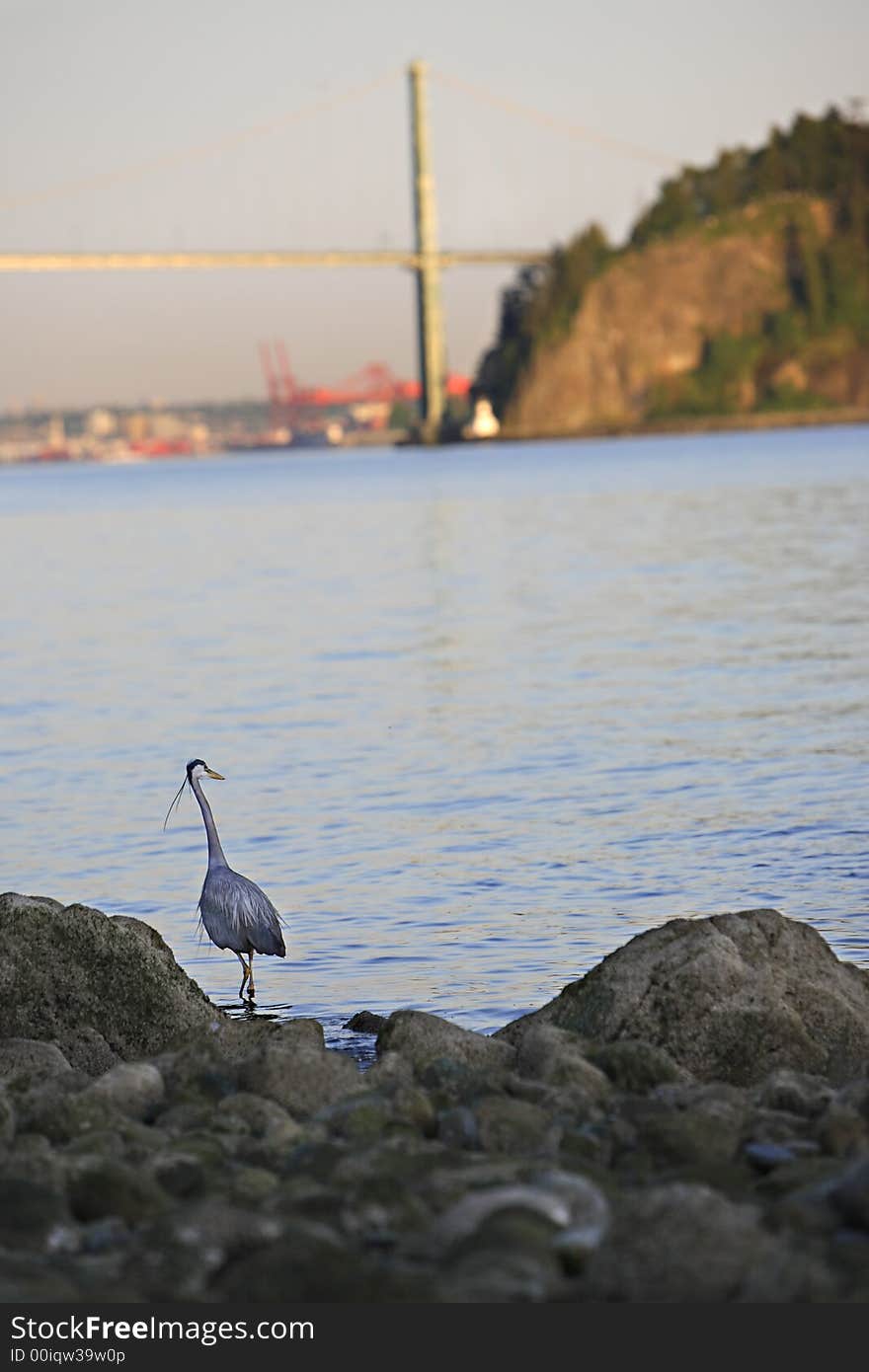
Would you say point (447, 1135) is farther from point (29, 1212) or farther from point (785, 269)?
point (785, 269)

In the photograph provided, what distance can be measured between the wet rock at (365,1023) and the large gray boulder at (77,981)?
73cm

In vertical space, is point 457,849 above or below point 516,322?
below

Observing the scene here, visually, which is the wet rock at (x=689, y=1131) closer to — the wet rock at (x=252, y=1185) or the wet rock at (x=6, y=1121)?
the wet rock at (x=252, y=1185)

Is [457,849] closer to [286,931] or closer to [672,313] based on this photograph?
[286,931]

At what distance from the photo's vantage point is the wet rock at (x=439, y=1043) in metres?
5.79

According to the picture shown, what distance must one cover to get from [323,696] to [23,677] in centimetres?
346

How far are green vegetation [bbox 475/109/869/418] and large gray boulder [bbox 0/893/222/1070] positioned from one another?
115990 millimetres

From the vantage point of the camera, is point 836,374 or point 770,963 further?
point 836,374

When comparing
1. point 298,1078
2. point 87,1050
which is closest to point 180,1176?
point 298,1078

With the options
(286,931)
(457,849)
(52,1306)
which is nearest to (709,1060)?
(52,1306)

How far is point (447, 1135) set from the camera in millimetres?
4918

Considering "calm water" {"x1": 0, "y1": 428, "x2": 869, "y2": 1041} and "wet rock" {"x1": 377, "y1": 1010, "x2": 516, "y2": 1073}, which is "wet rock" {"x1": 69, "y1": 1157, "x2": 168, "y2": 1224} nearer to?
"wet rock" {"x1": 377, "y1": 1010, "x2": 516, "y2": 1073}

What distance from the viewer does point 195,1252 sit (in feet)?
13.1

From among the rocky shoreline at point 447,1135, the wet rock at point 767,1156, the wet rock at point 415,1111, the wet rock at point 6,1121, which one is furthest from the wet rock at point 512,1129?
the wet rock at point 6,1121
